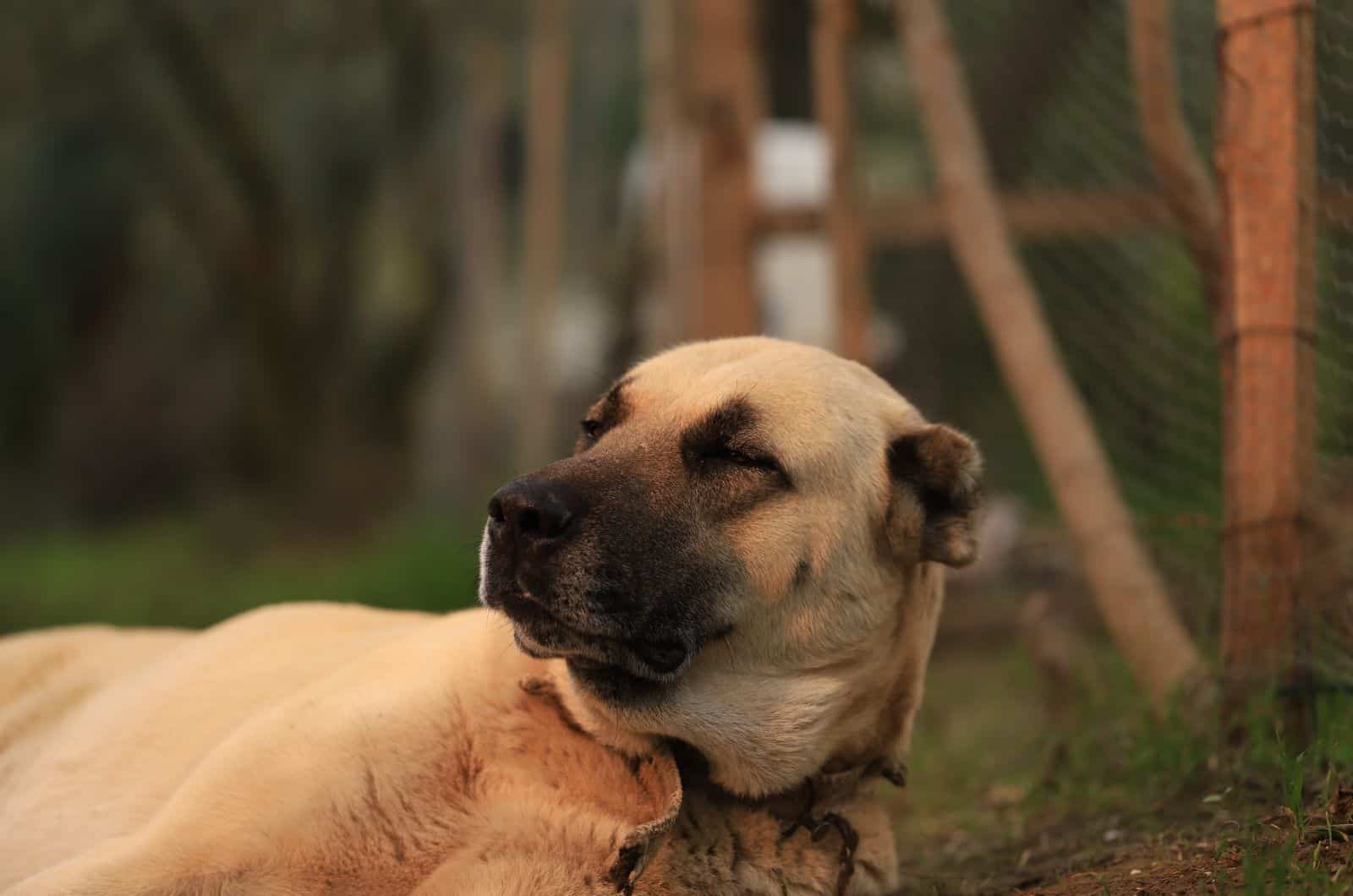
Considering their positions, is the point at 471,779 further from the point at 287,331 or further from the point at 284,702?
the point at 287,331

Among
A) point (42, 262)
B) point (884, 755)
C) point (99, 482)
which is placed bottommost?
point (99, 482)

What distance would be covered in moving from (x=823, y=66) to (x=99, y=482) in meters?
10.7

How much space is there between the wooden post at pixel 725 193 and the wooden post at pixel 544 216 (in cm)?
325

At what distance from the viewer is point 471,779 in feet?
9.30

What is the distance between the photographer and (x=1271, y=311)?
360cm

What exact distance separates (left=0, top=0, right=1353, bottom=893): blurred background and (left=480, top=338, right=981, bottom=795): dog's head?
918 mm

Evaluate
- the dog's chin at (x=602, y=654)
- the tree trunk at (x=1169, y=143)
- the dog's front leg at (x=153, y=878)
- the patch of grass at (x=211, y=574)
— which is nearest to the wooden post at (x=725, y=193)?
the patch of grass at (x=211, y=574)

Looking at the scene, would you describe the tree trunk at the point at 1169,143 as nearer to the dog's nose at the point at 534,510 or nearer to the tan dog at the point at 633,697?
the tan dog at the point at 633,697

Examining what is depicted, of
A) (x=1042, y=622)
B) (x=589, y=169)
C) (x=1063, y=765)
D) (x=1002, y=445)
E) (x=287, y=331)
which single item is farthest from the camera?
(x=589, y=169)

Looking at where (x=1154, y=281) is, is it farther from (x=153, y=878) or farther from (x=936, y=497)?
(x=153, y=878)

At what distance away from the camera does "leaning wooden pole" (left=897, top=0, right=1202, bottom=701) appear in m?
4.71

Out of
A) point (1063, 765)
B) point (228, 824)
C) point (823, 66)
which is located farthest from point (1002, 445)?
point (228, 824)

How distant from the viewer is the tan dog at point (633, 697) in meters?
2.69

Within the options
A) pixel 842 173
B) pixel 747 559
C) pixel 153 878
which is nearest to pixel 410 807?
pixel 153 878
